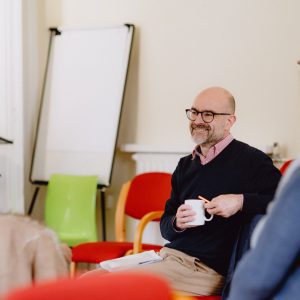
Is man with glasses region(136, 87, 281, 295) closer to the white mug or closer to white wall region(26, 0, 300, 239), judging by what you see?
the white mug

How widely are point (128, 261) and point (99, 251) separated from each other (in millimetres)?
849

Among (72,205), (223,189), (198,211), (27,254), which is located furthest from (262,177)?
(72,205)

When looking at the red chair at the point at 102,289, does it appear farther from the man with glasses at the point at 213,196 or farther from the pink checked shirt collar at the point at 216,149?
the pink checked shirt collar at the point at 216,149

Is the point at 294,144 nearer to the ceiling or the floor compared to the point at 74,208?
nearer to the ceiling

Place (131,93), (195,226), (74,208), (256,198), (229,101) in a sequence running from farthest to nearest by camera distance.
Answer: (131,93) → (74,208) → (229,101) → (195,226) → (256,198)

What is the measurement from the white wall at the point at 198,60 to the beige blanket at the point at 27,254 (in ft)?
9.33

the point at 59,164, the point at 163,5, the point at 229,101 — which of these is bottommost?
the point at 59,164

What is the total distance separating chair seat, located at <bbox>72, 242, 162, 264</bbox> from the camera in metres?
2.93

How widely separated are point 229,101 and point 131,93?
1938mm

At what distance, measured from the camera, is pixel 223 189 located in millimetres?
2207

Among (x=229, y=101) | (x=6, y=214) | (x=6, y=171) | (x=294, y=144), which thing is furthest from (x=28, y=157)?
(x=6, y=214)

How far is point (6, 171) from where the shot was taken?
4180 millimetres

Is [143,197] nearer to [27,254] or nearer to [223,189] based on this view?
[223,189]

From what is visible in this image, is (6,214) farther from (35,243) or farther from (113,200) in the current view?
(113,200)
